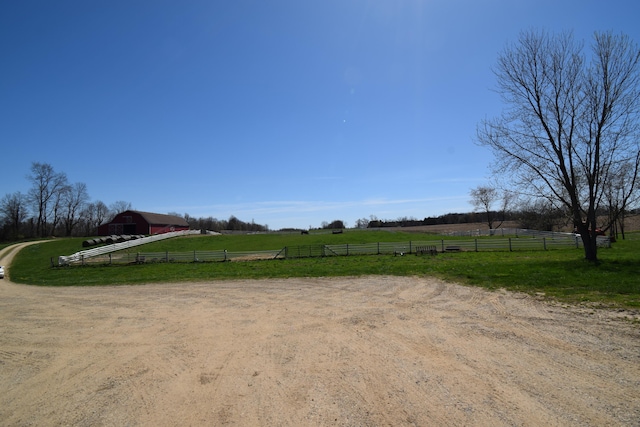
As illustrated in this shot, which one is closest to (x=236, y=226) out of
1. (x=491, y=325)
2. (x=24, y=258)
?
(x=24, y=258)

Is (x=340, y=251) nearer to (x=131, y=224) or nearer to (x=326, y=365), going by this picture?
(x=326, y=365)

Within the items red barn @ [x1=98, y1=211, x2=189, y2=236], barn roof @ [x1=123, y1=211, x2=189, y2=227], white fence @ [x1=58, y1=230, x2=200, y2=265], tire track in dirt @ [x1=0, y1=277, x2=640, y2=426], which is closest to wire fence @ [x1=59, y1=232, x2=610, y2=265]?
white fence @ [x1=58, y1=230, x2=200, y2=265]

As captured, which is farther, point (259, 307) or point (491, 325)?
point (259, 307)

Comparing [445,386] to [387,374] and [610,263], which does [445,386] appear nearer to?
[387,374]

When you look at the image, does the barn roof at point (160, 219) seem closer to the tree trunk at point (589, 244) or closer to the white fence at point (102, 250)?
the white fence at point (102, 250)

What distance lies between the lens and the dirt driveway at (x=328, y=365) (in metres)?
4.54

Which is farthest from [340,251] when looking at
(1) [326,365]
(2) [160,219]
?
(2) [160,219]

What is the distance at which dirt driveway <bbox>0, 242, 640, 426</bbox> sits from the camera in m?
4.54

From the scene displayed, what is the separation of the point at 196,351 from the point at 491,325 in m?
6.89

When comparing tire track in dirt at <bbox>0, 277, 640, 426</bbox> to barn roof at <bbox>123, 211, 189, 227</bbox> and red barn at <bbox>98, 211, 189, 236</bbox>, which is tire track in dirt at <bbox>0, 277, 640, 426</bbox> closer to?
red barn at <bbox>98, 211, 189, 236</bbox>

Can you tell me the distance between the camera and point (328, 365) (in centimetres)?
614

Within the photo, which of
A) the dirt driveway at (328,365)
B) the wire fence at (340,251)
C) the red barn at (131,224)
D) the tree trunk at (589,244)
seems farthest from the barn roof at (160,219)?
the tree trunk at (589,244)

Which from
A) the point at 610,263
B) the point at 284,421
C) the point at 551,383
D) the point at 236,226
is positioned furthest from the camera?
the point at 236,226

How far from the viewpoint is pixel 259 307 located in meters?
11.3
